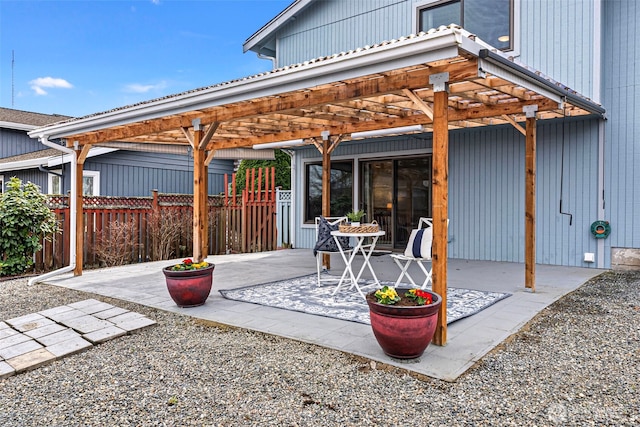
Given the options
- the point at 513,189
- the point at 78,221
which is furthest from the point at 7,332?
the point at 513,189

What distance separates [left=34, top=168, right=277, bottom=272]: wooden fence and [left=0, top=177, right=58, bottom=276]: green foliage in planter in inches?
11.9

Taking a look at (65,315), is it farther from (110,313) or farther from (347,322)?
(347,322)

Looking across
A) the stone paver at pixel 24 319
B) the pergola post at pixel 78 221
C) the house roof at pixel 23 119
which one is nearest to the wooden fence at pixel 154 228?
the pergola post at pixel 78 221

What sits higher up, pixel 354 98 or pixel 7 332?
pixel 354 98

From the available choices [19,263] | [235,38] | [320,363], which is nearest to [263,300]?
[320,363]

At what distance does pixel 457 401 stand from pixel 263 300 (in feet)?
8.89

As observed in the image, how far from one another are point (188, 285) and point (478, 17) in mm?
6519

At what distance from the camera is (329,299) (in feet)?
15.8

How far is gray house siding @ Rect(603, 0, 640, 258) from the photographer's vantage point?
21.1 ft

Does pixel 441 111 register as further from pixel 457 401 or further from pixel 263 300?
pixel 263 300

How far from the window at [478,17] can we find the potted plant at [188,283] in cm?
602

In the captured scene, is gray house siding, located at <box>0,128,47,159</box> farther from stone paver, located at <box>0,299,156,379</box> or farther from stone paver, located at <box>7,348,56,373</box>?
stone paver, located at <box>7,348,56,373</box>

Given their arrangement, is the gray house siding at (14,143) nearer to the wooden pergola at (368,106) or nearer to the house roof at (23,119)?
the house roof at (23,119)

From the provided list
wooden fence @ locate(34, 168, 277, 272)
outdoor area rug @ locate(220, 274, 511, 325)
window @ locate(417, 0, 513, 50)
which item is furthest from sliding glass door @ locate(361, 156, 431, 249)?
outdoor area rug @ locate(220, 274, 511, 325)
